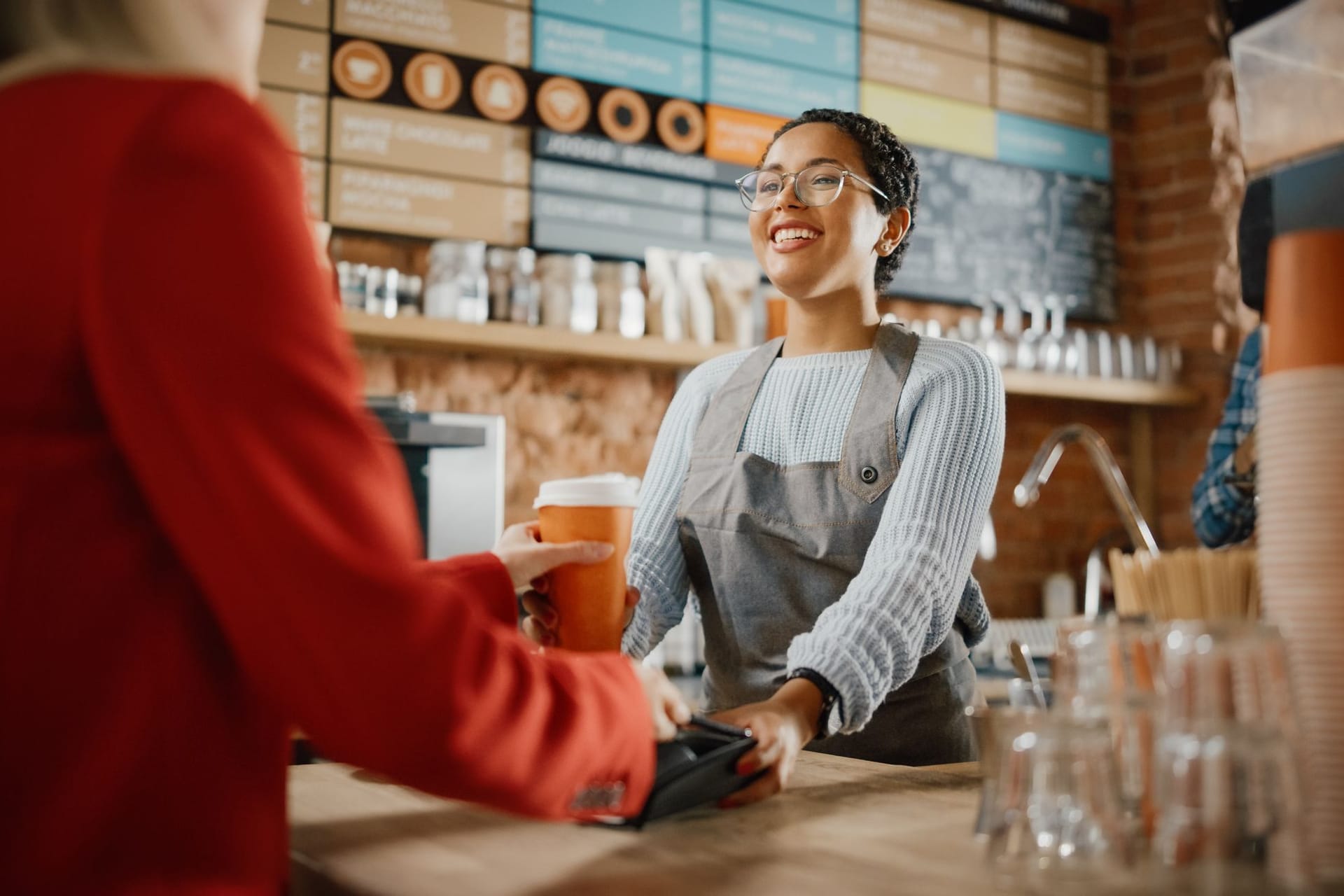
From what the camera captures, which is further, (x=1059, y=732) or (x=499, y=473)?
(x=499, y=473)

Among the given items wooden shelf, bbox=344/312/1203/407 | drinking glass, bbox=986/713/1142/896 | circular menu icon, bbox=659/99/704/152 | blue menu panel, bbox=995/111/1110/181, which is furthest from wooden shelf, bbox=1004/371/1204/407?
drinking glass, bbox=986/713/1142/896

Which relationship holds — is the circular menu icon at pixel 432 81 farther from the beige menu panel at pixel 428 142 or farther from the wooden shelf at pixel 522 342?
the wooden shelf at pixel 522 342

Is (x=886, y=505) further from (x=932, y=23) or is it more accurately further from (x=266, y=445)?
(x=932, y=23)

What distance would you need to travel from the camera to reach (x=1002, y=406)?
1.72 m

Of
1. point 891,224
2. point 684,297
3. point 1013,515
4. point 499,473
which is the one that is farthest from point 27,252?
point 1013,515

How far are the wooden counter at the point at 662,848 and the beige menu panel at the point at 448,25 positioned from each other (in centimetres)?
260

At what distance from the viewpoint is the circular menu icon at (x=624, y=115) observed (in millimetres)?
3613

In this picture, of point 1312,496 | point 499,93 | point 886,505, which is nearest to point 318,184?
point 499,93

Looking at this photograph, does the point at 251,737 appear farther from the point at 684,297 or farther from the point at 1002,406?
the point at 684,297

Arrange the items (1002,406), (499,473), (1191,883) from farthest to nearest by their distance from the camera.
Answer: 1. (499,473)
2. (1002,406)
3. (1191,883)

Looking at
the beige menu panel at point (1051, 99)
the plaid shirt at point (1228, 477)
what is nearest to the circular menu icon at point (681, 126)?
the beige menu panel at point (1051, 99)

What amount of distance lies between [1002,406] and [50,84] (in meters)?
1.31

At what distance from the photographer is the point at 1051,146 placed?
4.60m

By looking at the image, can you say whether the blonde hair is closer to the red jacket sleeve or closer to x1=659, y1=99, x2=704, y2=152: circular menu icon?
the red jacket sleeve
